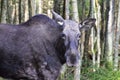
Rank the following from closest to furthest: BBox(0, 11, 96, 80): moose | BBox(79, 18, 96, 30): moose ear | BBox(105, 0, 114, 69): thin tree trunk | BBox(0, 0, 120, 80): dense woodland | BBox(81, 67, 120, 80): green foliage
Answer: BBox(0, 11, 96, 80): moose, BBox(79, 18, 96, 30): moose ear, BBox(81, 67, 120, 80): green foliage, BBox(0, 0, 120, 80): dense woodland, BBox(105, 0, 114, 69): thin tree trunk

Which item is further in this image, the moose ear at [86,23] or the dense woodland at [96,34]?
the dense woodland at [96,34]

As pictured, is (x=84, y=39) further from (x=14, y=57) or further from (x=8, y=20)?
(x=14, y=57)

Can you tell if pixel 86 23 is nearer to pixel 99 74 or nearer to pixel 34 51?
pixel 34 51

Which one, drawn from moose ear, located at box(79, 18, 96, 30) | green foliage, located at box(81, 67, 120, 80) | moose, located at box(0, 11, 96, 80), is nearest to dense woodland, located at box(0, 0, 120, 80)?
green foliage, located at box(81, 67, 120, 80)

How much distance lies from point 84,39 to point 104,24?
707mm

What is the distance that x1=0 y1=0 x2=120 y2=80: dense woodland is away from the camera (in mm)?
7707

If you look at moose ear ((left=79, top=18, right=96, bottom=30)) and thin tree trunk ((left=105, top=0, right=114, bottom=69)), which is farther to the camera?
thin tree trunk ((left=105, top=0, right=114, bottom=69))

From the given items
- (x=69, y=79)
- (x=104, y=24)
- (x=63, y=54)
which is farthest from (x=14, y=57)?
(x=104, y=24)

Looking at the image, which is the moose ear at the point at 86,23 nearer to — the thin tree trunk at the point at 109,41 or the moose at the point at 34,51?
the moose at the point at 34,51

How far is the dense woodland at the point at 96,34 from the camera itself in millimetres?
7707

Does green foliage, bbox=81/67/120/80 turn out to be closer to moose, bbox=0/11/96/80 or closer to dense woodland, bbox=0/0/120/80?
dense woodland, bbox=0/0/120/80

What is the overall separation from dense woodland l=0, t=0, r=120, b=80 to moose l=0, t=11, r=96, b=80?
217 cm

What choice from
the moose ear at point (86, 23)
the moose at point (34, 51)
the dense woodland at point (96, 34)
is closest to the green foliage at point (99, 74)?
the dense woodland at point (96, 34)

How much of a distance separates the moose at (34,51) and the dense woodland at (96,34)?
7.11 ft
